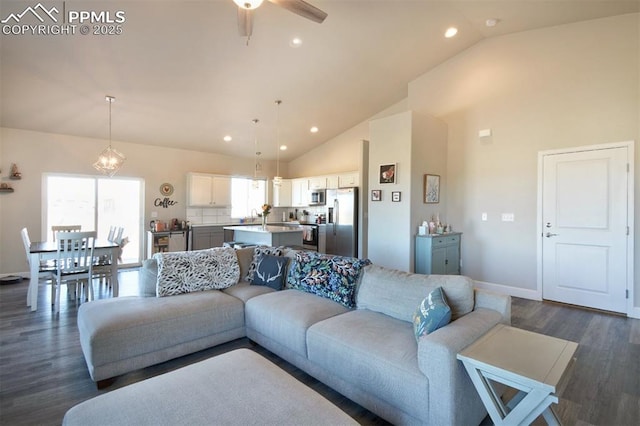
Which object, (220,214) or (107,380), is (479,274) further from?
(220,214)

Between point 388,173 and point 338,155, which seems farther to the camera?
point 338,155

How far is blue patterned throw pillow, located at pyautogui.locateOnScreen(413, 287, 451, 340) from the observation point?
1.89 m

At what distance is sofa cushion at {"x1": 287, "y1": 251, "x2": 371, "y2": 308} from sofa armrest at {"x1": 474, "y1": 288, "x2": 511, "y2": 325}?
3.24 ft

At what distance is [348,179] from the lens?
735 cm

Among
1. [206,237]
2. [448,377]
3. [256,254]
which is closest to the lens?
[448,377]

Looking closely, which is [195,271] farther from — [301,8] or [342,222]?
[342,222]

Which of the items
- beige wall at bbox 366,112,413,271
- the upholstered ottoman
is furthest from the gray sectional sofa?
beige wall at bbox 366,112,413,271

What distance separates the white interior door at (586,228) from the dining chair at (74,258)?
6152 mm

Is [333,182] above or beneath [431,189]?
above

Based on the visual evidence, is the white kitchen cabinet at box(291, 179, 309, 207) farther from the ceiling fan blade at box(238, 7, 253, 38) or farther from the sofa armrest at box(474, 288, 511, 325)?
the sofa armrest at box(474, 288, 511, 325)

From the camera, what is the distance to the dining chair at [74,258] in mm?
3799

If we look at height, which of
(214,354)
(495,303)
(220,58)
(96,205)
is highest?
(220,58)

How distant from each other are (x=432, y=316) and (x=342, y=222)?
5.25 meters

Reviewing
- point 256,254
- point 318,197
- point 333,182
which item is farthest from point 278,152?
point 256,254
